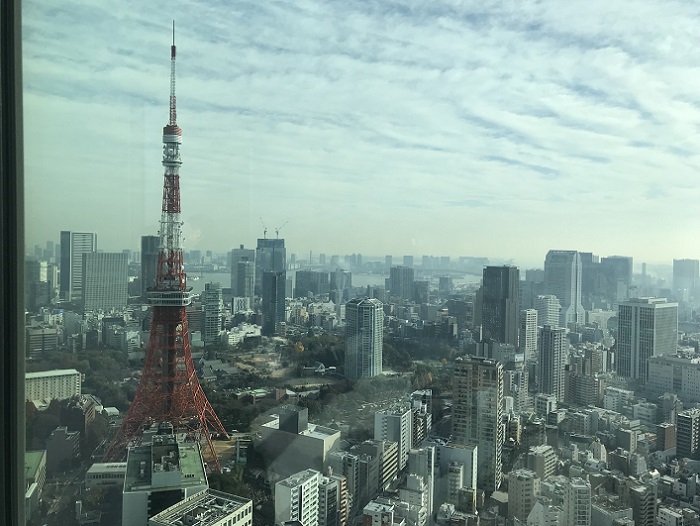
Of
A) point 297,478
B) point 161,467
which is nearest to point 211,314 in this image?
point 161,467

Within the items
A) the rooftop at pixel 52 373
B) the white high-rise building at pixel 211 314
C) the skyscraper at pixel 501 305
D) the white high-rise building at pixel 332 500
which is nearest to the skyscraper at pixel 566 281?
the skyscraper at pixel 501 305

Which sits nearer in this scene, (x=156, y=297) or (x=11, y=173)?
(x=11, y=173)

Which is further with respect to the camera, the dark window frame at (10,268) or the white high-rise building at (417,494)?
the white high-rise building at (417,494)

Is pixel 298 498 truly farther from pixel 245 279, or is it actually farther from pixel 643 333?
pixel 643 333

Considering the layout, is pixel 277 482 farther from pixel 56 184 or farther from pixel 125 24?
pixel 125 24

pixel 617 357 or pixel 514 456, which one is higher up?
pixel 617 357

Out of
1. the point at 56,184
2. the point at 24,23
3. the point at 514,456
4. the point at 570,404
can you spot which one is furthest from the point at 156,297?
the point at 570,404

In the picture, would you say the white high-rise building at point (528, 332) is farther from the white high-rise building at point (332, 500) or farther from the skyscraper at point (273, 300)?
the skyscraper at point (273, 300)
